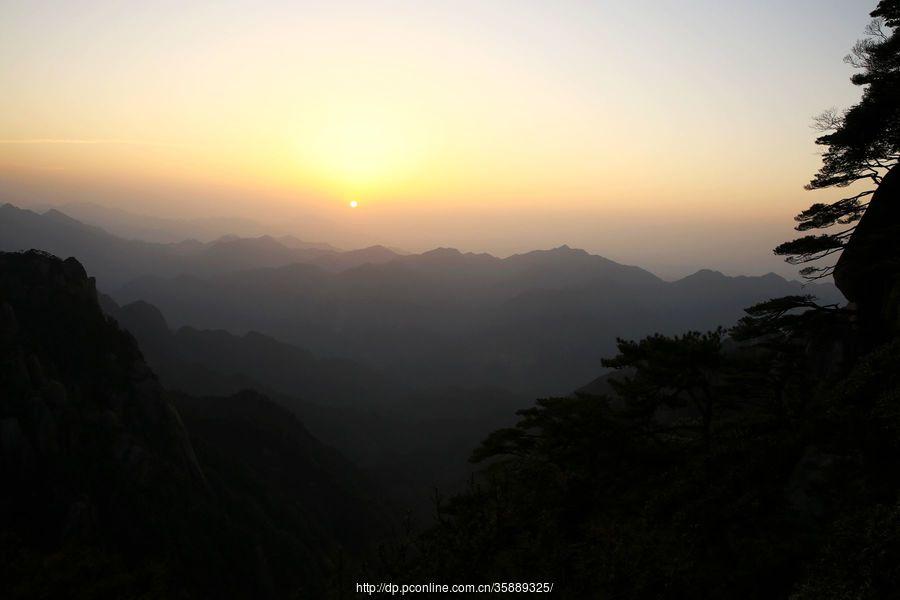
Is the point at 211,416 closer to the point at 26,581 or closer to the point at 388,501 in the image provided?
the point at 388,501

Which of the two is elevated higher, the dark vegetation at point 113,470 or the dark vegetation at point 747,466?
the dark vegetation at point 747,466

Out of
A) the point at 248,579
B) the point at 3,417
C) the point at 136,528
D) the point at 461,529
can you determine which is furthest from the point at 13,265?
the point at 461,529

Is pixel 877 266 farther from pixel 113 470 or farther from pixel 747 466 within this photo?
pixel 113 470

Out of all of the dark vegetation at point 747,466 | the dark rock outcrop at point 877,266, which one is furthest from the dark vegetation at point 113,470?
the dark rock outcrop at point 877,266

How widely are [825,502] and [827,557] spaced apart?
123 inches

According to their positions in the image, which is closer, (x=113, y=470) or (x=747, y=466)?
(x=747, y=466)

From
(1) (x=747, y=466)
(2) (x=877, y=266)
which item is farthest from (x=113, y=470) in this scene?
(2) (x=877, y=266)

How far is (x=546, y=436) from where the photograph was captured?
25797mm

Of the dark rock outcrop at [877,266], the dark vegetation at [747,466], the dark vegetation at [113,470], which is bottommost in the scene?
the dark vegetation at [113,470]

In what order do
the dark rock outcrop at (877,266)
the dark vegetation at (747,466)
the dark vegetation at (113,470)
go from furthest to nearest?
the dark vegetation at (113,470) → the dark rock outcrop at (877,266) → the dark vegetation at (747,466)

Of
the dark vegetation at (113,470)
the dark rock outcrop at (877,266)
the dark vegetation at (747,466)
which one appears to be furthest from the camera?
the dark vegetation at (113,470)

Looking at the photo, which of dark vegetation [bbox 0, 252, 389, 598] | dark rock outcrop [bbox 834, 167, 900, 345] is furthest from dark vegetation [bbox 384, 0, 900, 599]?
dark vegetation [bbox 0, 252, 389, 598]

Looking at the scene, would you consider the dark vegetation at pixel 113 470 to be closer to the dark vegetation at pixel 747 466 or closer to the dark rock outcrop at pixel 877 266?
the dark vegetation at pixel 747 466

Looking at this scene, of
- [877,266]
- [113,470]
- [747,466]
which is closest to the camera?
[747,466]
